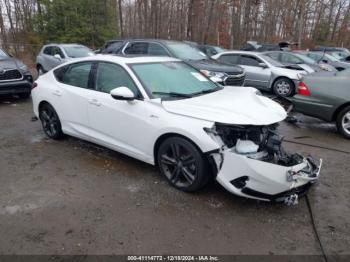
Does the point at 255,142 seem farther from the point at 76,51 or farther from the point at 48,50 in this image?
the point at 48,50

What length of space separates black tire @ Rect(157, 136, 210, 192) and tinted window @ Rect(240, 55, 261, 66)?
7.84 meters

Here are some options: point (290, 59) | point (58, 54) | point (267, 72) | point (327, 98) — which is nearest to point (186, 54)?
point (267, 72)

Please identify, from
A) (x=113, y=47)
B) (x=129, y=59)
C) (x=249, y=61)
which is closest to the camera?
(x=129, y=59)

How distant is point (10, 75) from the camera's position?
27.6 ft

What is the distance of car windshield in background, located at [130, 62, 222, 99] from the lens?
420 centimetres

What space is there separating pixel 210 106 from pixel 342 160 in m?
2.58

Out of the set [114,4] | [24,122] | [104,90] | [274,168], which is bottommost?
[24,122]

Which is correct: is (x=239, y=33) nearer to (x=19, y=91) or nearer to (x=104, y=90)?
(x=19, y=91)

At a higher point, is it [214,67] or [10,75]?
[214,67]

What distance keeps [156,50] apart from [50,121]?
4.51 m

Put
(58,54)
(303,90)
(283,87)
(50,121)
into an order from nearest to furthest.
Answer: (50,121), (303,90), (283,87), (58,54)

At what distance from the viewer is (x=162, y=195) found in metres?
3.84

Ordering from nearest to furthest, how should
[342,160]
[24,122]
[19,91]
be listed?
1. [342,160]
2. [24,122]
3. [19,91]

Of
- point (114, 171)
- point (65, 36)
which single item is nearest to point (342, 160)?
point (114, 171)
